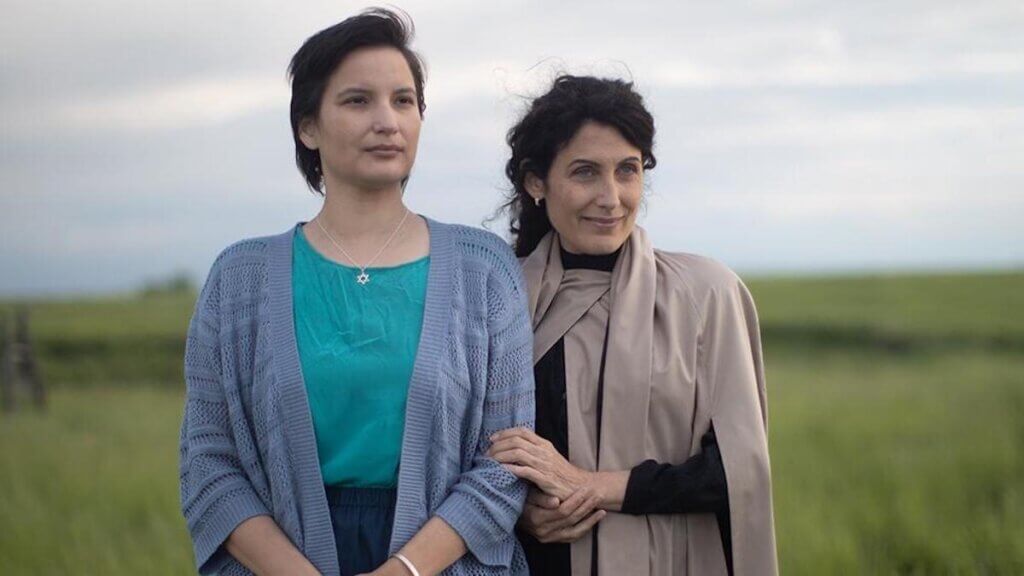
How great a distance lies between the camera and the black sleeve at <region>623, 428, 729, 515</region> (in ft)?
9.19

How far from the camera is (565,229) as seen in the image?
295cm

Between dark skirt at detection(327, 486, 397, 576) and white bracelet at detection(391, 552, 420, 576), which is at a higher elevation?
dark skirt at detection(327, 486, 397, 576)

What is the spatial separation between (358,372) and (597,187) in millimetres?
736

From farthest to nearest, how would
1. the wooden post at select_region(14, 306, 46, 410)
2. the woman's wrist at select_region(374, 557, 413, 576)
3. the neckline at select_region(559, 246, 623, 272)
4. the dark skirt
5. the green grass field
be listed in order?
the wooden post at select_region(14, 306, 46, 410) → the green grass field → the neckline at select_region(559, 246, 623, 272) → the dark skirt → the woman's wrist at select_region(374, 557, 413, 576)

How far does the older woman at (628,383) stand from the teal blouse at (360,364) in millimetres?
387

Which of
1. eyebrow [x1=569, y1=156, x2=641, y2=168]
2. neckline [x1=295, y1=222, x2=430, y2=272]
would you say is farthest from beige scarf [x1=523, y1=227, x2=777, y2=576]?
neckline [x1=295, y1=222, x2=430, y2=272]

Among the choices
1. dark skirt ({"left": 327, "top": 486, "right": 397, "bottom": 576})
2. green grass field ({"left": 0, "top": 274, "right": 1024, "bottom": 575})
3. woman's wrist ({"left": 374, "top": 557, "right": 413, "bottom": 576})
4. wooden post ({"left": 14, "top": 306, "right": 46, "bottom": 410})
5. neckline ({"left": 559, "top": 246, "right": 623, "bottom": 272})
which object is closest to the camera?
woman's wrist ({"left": 374, "top": 557, "right": 413, "bottom": 576})

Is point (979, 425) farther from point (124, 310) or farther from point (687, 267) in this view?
point (124, 310)

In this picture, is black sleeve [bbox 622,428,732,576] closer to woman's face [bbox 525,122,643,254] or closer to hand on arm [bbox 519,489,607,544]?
hand on arm [bbox 519,489,607,544]

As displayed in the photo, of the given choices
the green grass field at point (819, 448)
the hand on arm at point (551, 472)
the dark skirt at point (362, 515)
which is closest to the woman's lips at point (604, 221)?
the hand on arm at point (551, 472)

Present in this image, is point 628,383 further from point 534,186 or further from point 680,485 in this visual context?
point 534,186

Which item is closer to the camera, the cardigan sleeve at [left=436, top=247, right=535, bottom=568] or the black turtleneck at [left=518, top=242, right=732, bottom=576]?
the cardigan sleeve at [left=436, top=247, right=535, bottom=568]

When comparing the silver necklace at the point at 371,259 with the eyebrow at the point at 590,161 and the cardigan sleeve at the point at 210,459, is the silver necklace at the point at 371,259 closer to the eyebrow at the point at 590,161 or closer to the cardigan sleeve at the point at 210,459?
the cardigan sleeve at the point at 210,459

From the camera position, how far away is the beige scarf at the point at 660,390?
2.84 meters
